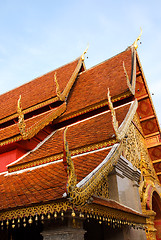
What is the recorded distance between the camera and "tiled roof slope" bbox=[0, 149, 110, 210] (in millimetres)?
2515

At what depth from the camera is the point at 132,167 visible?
187 inches

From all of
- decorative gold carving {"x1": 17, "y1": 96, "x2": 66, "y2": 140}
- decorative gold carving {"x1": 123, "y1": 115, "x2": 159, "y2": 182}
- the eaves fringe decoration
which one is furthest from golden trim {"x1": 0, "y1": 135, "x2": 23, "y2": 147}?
decorative gold carving {"x1": 123, "y1": 115, "x2": 159, "y2": 182}

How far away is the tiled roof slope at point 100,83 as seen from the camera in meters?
5.84

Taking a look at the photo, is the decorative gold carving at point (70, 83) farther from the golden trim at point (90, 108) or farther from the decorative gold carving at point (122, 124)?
the decorative gold carving at point (122, 124)

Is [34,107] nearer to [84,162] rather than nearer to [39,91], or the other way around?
[39,91]

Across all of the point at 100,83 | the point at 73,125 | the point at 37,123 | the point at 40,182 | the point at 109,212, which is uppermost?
the point at 100,83

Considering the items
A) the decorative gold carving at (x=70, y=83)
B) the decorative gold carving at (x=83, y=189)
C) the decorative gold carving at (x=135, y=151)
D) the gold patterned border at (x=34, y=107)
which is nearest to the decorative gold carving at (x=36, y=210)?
the decorative gold carving at (x=83, y=189)

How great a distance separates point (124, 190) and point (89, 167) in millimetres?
1393

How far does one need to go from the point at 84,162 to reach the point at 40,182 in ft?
2.32

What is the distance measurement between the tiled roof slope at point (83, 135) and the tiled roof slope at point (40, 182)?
0.32 meters

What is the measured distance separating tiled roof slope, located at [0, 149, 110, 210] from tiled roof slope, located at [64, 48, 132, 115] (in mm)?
2225

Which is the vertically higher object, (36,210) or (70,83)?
(70,83)

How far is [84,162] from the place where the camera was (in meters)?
3.45

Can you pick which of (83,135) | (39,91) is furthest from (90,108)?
(39,91)
